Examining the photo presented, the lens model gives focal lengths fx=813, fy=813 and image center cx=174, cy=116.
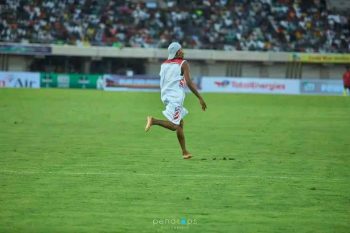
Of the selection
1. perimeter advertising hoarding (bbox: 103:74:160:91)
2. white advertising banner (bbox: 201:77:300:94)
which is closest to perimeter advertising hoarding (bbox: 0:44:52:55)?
perimeter advertising hoarding (bbox: 103:74:160:91)

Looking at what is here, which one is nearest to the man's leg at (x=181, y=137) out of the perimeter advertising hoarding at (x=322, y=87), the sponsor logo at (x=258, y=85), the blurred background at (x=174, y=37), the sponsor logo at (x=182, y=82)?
the sponsor logo at (x=182, y=82)

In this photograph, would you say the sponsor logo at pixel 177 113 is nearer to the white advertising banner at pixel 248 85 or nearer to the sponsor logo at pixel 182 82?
the sponsor logo at pixel 182 82

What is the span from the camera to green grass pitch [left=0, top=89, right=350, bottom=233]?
29.2 ft

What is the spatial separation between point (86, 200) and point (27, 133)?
10.7 meters

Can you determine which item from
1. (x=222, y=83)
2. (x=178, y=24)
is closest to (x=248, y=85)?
(x=222, y=83)

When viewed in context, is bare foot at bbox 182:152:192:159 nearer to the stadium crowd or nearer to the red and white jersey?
the red and white jersey

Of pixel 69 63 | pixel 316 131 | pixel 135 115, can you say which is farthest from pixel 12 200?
pixel 69 63

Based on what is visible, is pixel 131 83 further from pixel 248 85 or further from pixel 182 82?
pixel 182 82

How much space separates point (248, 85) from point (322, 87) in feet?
17.5

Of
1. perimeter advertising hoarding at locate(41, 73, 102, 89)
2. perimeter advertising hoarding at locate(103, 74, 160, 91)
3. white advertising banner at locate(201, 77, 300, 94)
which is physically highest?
white advertising banner at locate(201, 77, 300, 94)

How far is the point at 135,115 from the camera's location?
29.1 meters

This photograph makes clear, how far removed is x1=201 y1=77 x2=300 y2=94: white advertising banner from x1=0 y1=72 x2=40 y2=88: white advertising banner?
37.5ft

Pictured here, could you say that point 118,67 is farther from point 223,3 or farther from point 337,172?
point 337,172

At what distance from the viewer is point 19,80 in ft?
179
